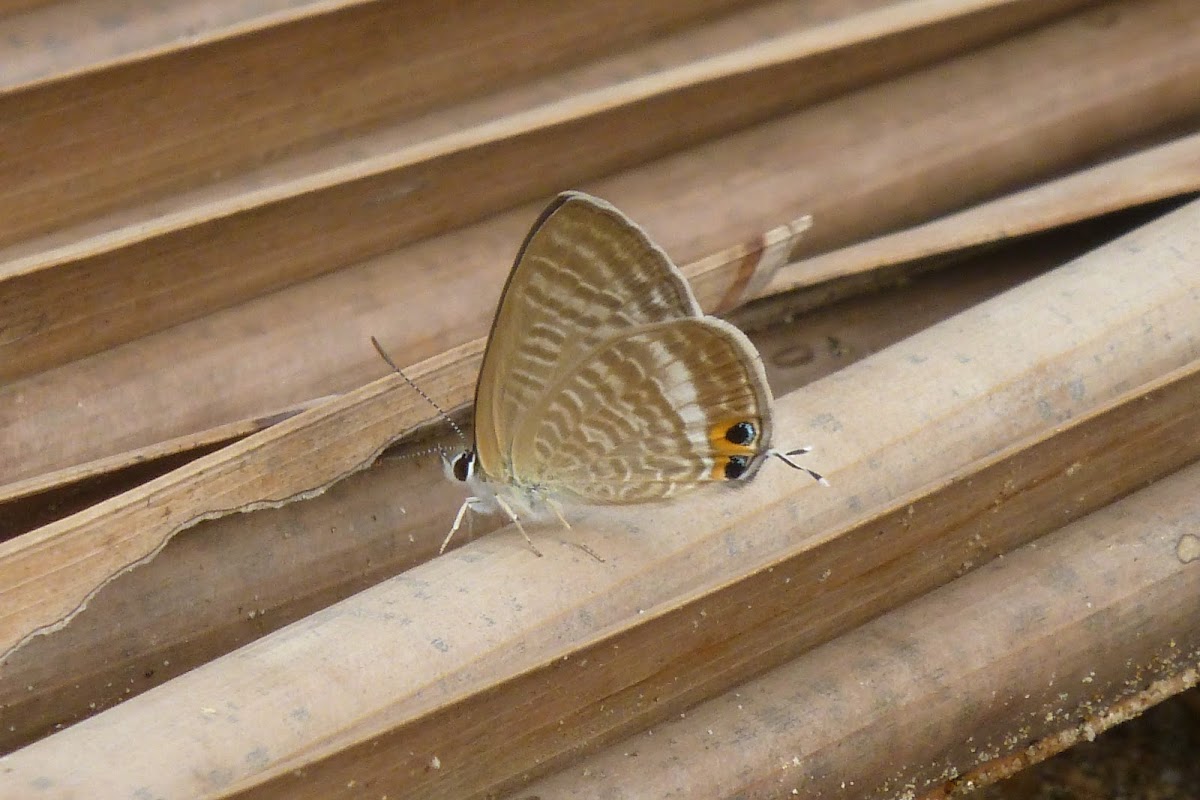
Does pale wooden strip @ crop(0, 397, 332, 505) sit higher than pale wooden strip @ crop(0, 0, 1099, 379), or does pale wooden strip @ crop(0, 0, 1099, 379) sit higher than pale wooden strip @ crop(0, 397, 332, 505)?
pale wooden strip @ crop(0, 0, 1099, 379)

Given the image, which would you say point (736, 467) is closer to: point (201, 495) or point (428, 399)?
point (428, 399)

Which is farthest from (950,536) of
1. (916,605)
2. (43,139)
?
(43,139)

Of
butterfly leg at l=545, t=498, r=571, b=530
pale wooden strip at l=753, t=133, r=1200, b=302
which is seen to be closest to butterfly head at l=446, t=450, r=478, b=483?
butterfly leg at l=545, t=498, r=571, b=530

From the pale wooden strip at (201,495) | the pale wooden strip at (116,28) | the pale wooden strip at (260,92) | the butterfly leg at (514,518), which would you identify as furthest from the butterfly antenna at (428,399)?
the pale wooden strip at (116,28)

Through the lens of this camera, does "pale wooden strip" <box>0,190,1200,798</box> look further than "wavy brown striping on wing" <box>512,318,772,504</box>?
No

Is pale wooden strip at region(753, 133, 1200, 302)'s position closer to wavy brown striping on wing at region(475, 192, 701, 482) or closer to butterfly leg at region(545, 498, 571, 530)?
wavy brown striping on wing at region(475, 192, 701, 482)

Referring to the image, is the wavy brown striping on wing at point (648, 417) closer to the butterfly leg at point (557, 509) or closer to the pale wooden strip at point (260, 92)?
the butterfly leg at point (557, 509)
